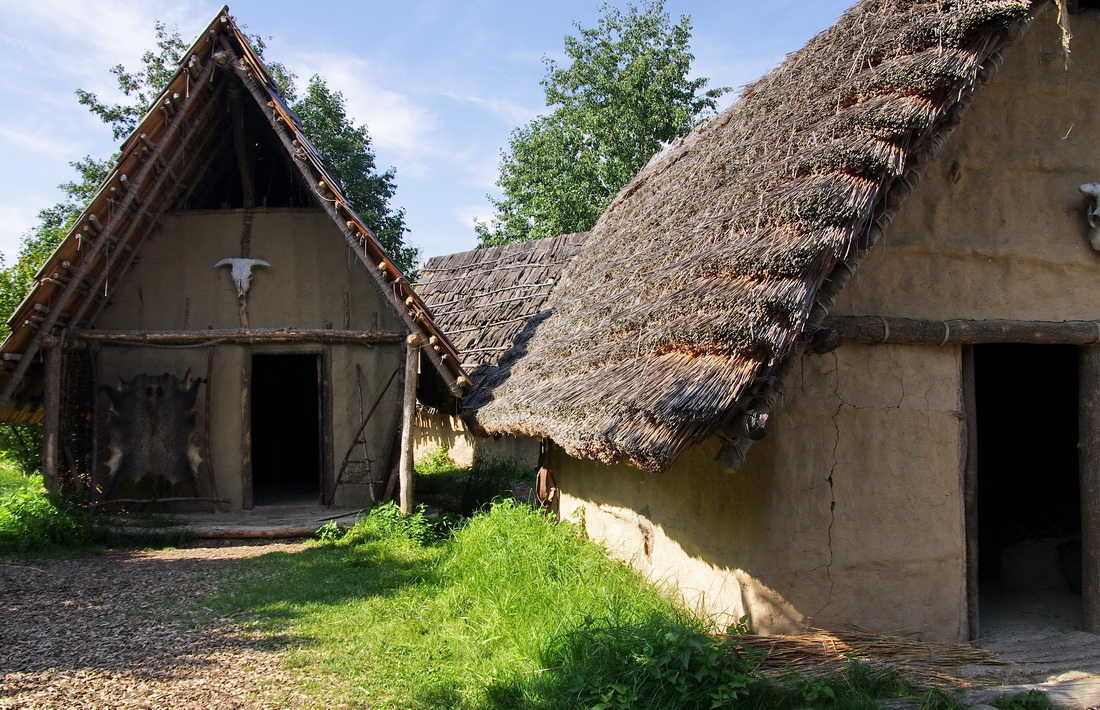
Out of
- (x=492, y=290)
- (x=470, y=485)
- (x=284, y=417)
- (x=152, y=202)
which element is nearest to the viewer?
(x=152, y=202)

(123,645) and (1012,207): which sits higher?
(1012,207)

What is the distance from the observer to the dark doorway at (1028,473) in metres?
6.29

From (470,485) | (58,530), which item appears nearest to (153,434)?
(58,530)

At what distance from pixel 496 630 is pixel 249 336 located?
5.58 meters

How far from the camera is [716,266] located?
461cm

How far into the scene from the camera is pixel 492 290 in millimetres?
14016

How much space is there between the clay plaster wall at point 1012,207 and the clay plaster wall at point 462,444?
8.24m

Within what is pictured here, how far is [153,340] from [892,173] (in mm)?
8164

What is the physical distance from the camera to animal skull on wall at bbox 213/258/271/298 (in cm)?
940

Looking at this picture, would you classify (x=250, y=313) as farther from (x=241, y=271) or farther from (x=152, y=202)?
(x=152, y=202)

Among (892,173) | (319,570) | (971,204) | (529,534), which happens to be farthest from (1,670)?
(971,204)

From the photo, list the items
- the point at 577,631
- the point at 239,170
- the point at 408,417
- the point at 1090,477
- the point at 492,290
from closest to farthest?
the point at 577,631 → the point at 1090,477 → the point at 408,417 → the point at 239,170 → the point at 492,290

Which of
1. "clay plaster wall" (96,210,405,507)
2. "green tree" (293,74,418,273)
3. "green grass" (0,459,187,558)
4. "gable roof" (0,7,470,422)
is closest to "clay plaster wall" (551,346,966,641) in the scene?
"gable roof" (0,7,470,422)

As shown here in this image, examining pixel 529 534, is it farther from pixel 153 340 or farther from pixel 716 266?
pixel 153 340
